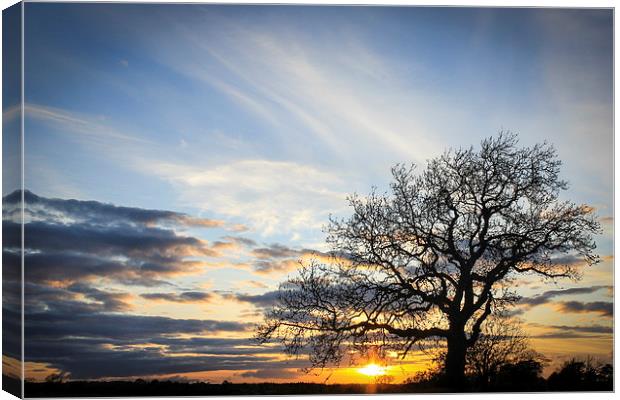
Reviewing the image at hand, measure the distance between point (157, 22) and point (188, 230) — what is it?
2.51 metres

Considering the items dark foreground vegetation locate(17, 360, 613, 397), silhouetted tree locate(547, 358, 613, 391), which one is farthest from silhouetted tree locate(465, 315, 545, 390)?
silhouetted tree locate(547, 358, 613, 391)

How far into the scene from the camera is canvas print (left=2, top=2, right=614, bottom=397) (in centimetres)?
1045

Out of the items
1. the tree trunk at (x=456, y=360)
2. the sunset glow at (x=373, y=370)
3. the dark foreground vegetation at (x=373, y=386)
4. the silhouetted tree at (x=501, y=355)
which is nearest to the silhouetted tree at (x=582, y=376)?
the dark foreground vegetation at (x=373, y=386)

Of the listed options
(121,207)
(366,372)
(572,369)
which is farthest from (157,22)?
(572,369)

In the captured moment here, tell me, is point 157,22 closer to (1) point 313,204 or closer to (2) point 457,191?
(1) point 313,204

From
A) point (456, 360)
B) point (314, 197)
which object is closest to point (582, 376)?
point (456, 360)

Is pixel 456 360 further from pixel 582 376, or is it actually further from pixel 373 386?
pixel 582 376

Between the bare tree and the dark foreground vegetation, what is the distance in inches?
13.9

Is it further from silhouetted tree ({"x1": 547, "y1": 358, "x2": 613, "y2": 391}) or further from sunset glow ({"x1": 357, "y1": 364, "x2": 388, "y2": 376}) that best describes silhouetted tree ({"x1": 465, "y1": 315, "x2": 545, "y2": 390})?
sunset glow ({"x1": 357, "y1": 364, "x2": 388, "y2": 376})

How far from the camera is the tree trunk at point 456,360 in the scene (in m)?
11.0

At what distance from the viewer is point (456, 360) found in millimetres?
11086

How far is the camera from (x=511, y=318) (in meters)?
11.1

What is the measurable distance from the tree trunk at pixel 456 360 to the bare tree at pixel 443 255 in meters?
0.01

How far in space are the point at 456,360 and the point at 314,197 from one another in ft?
8.74
